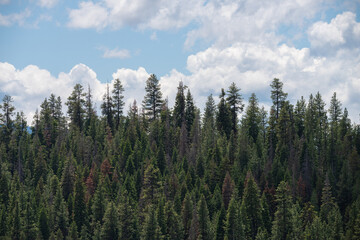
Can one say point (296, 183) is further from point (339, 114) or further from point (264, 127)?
point (339, 114)

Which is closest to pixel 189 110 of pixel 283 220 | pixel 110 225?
pixel 110 225

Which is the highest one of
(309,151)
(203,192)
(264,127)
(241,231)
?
(264,127)

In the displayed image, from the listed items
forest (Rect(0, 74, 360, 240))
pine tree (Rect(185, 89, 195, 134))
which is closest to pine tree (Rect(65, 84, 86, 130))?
forest (Rect(0, 74, 360, 240))

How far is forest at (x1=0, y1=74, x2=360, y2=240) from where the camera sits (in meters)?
61.7

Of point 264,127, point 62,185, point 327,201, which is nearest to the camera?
point 327,201

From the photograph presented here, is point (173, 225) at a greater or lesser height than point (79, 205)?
lesser

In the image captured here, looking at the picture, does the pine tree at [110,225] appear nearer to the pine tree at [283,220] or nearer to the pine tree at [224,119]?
the pine tree at [283,220]

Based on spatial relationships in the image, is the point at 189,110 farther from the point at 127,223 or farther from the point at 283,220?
the point at 283,220

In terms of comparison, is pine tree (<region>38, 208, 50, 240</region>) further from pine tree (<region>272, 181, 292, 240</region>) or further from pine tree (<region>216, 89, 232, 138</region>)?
pine tree (<region>216, 89, 232, 138</region>)

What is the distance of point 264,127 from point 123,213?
4599cm

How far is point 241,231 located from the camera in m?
59.5

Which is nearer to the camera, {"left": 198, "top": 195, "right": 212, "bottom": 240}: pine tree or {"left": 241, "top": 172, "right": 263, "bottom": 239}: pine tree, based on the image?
{"left": 198, "top": 195, "right": 212, "bottom": 240}: pine tree

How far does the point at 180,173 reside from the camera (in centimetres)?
7331

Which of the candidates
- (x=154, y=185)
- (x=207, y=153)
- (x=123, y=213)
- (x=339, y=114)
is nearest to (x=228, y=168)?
(x=207, y=153)
